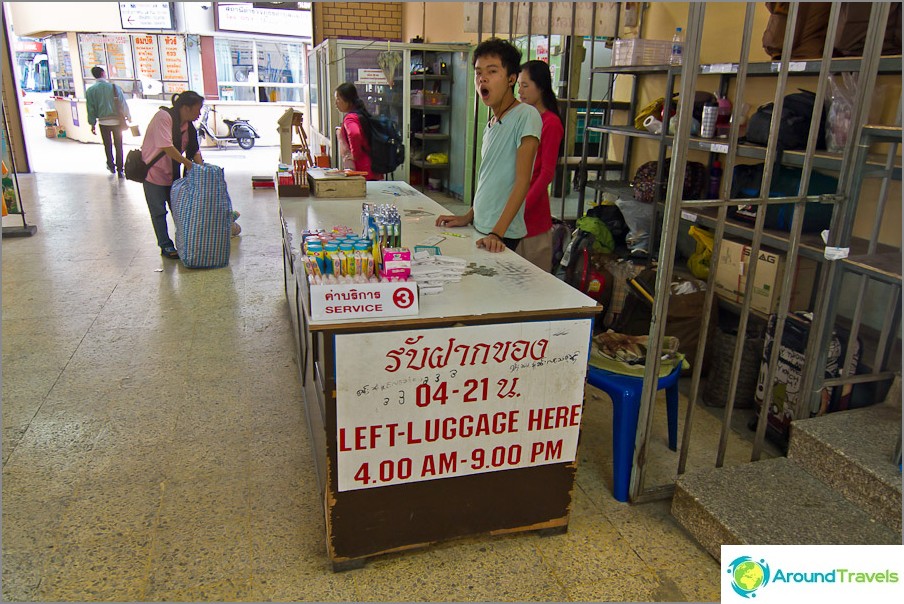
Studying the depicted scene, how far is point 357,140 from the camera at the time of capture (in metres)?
5.48

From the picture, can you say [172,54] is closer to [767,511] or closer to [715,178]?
[715,178]

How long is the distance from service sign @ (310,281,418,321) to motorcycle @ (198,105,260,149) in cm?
1435

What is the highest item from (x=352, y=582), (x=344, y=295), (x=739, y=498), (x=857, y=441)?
(x=344, y=295)

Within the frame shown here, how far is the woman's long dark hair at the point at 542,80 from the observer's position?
314 cm

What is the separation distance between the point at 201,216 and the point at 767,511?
14.8 feet

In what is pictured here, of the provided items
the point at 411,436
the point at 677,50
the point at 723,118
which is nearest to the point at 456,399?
the point at 411,436

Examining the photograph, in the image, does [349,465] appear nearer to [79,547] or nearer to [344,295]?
[344,295]

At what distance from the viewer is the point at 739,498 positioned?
7.41ft

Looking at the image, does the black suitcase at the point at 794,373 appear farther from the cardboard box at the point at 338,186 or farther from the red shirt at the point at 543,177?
the cardboard box at the point at 338,186

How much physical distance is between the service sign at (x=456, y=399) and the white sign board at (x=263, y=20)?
14.8 m

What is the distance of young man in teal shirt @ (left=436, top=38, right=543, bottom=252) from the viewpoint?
2.64m

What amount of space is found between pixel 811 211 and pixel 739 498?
1620 millimetres

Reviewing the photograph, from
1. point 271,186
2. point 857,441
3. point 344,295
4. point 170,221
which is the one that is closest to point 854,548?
point 857,441

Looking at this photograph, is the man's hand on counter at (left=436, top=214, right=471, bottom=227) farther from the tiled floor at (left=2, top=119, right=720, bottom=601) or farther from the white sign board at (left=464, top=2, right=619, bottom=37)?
the white sign board at (left=464, top=2, right=619, bottom=37)
